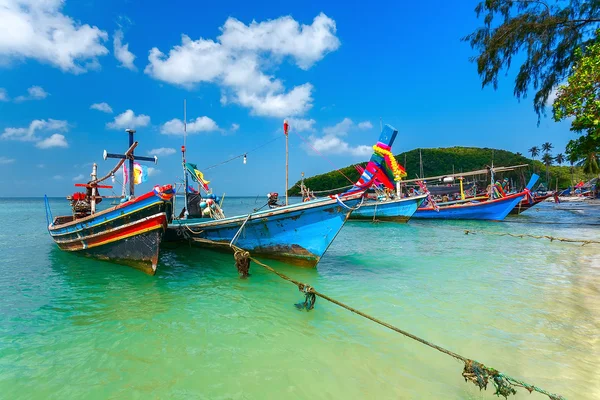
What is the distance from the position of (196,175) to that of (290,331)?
33.0 feet

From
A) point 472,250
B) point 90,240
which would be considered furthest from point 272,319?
point 472,250

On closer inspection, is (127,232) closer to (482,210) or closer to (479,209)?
(479,209)

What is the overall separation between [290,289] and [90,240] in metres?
6.83

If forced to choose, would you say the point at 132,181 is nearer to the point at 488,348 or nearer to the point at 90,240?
the point at 90,240

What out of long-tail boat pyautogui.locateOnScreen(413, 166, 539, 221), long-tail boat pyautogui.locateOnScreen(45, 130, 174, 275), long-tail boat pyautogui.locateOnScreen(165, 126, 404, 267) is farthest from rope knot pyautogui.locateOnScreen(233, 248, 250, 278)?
long-tail boat pyautogui.locateOnScreen(413, 166, 539, 221)

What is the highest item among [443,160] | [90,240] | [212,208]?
[443,160]

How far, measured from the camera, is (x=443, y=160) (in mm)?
91438

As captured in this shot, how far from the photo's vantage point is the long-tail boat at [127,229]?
27.2 ft

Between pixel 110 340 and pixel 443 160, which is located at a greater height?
pixel 443 160

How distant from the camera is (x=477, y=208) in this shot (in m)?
25.0

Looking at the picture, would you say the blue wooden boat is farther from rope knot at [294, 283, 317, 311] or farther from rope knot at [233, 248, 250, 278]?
rope knot at [294, 283, 317, 311]

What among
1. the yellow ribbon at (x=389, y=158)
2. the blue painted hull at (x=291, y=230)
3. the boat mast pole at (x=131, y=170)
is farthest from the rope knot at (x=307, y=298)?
the boat mast pole at (x=131, y=170)

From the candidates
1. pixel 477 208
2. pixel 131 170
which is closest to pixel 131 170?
pixel 131 170

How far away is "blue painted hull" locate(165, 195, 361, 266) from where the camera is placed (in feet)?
29.3
